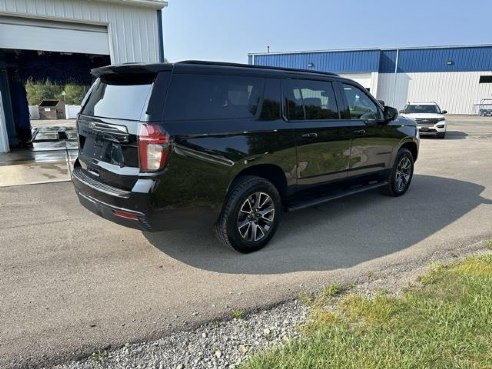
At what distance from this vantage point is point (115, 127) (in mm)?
3473

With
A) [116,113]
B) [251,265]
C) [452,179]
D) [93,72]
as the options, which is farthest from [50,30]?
[452,179]

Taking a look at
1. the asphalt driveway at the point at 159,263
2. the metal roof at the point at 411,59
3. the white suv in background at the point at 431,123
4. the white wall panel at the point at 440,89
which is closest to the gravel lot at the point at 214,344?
the asphalt driveway at the point at 159,263

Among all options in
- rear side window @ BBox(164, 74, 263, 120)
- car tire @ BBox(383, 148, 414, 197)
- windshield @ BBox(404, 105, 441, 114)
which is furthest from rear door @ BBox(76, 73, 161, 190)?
windshield @ BBox(404, 105, 441, 114)

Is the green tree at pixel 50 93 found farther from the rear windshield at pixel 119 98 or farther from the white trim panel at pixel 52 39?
the rear windshield at pixel 119 98

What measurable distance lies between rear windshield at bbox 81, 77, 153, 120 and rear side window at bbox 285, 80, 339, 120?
1.78 metres

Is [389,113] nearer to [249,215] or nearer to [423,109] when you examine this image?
[249,215]

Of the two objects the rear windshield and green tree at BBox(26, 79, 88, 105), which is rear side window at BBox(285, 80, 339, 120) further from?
green tree at BBox(26, 79, 88, 105)

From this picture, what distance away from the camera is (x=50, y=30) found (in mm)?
9516

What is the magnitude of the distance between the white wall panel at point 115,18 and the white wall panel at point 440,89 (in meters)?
31.1

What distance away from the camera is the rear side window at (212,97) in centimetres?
344

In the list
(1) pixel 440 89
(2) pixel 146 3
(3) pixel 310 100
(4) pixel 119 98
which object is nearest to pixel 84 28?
(2) pixel 146 3

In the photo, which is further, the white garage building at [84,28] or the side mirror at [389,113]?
the white garage building at [84,28]

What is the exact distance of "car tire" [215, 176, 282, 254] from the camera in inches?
153

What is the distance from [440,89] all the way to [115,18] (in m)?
34.7
